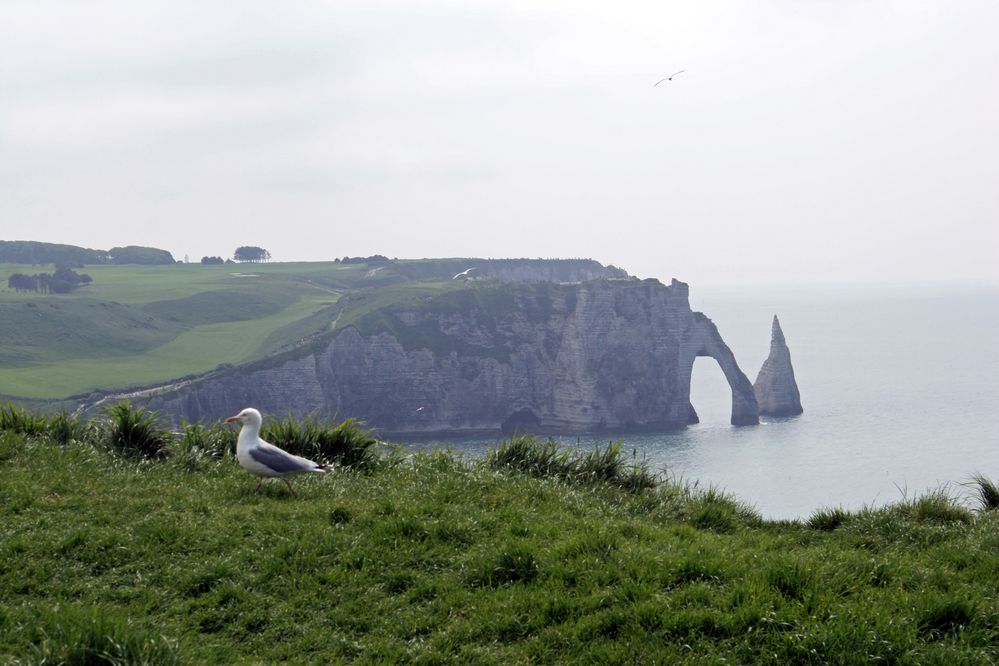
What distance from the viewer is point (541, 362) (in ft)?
479

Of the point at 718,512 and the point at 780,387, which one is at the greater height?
the point at 718,512

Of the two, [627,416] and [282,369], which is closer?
[282,369]

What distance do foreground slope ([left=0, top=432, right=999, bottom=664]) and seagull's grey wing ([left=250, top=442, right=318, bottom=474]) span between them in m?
0.36

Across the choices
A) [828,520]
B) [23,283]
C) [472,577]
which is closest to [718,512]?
[828,520]

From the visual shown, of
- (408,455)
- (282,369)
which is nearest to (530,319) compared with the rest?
(282,369)

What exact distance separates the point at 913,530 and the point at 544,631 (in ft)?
16.7

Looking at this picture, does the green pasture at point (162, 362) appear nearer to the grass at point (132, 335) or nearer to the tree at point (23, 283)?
the grass at point (132, 335)

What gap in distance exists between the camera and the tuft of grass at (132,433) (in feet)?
40.7

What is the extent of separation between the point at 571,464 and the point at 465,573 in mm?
4846

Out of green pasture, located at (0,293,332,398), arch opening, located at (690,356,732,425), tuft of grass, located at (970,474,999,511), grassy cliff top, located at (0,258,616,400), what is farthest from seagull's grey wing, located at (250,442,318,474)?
arch opening, located at (690,356,732,425)

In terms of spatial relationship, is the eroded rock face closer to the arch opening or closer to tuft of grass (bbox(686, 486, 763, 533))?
the arch opening

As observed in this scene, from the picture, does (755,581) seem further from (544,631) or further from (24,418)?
(24,418)

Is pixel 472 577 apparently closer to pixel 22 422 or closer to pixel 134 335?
pixel 22 422

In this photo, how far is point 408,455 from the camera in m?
12.7
